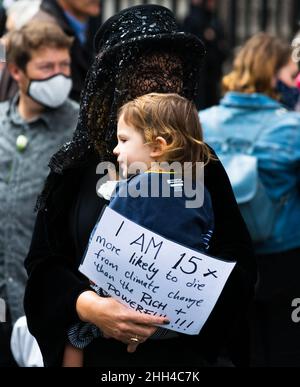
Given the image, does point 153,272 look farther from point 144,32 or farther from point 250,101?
point 250,101

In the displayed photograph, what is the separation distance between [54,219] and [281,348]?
240 cm

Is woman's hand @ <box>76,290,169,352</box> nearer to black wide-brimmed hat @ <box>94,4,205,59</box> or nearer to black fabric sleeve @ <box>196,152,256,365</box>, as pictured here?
black fabric sleeve @ <box>196,152,256,365</box>

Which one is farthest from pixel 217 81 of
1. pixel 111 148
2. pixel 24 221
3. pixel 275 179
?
pixel 111 148

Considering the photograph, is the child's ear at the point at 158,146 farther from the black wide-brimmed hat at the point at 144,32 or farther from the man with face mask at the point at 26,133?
the man with face mask at the point at 26,133

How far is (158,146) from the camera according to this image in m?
3.13

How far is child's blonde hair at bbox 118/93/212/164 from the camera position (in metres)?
3.13

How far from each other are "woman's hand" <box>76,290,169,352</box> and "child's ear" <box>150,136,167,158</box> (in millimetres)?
429

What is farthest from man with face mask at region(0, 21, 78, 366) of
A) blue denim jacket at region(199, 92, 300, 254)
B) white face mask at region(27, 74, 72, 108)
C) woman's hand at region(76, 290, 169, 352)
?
woman's hand at region(76, 290, 169, 352)

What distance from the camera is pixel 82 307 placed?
3.18m

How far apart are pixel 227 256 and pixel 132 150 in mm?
421

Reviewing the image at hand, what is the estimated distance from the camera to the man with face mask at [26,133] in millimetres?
4789

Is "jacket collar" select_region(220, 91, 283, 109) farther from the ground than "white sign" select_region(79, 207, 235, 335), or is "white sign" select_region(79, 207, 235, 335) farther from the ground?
"white sign" select_region(79, 207, 235, 335)

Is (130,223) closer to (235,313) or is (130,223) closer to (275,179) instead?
(235,313)

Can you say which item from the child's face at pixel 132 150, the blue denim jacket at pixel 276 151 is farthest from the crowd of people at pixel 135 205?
the blue denim jacket at pixel 276 151
